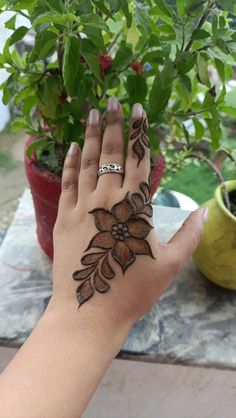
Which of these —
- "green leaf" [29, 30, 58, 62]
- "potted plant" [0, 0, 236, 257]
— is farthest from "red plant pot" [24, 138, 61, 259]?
"green leaf" [29, 30, 58, 62]

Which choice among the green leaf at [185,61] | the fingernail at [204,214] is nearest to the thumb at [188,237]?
the fingernail at [204,214]

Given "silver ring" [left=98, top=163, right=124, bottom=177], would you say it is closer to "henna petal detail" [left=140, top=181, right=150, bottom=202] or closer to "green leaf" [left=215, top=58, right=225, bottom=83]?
"henna petal detail" [left=140, top=181, right=150, bottom=202]

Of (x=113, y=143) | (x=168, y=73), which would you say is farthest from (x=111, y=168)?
(x=168, y=73)

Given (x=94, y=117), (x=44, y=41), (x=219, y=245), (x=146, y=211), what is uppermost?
(x=44, y=41)

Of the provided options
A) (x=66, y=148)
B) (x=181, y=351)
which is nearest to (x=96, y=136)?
(x=66, y=148)

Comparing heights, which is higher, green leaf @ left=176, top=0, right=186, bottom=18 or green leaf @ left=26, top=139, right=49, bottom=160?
green leaf @ left=176, top=0, right=186, bottom=18

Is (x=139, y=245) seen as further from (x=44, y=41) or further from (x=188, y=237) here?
(x=44, y=41)

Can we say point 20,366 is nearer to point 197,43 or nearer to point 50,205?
point 50,205
